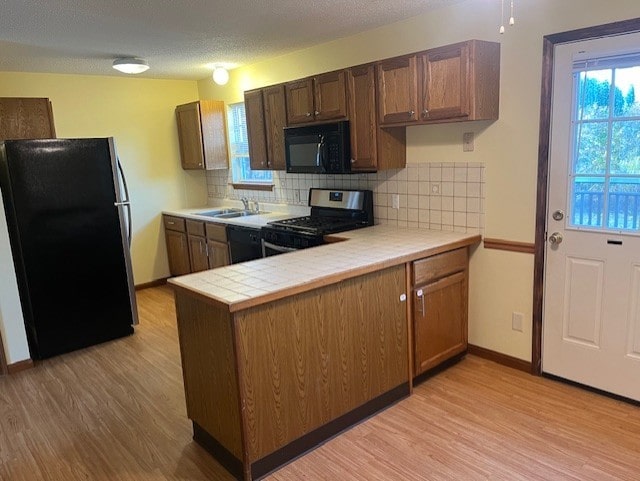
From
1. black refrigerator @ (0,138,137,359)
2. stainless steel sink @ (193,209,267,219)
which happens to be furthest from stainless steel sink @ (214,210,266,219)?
black refrigerator @ (0,138,137,359)

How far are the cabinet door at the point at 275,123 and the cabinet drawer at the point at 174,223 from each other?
154cm

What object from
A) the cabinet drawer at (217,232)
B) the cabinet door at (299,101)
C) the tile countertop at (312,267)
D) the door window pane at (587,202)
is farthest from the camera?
the cabinet drawer at (217,232)

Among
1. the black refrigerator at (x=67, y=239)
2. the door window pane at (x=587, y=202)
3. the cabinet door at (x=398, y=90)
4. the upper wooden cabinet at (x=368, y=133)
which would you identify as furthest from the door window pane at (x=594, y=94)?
the black refrigerator at (x=67, y=239)

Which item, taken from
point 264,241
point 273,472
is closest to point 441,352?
point 273,472

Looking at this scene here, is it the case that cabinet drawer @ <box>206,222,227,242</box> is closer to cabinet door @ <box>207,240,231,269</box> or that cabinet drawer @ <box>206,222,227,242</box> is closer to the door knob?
cabinet door @ <box>207,240,231,269</box>

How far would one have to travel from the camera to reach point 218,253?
4.70 metres

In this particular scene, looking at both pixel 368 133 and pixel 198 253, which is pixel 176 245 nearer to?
pixel 198 253

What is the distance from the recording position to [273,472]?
7.32ft

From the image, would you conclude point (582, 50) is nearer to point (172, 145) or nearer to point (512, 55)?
point (512, 55)

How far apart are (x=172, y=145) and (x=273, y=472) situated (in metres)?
4.32

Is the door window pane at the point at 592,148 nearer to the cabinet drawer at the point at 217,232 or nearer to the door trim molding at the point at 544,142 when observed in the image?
the door trim molding at the point at 544,142

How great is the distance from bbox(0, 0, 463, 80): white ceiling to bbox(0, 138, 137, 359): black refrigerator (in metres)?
0.77

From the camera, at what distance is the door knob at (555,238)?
280 centimetres

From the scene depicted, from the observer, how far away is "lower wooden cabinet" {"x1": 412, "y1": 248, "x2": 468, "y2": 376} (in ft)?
9.29
